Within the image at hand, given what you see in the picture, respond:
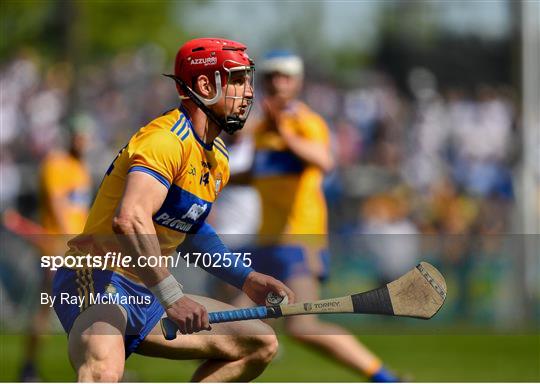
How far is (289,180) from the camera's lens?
9750mm

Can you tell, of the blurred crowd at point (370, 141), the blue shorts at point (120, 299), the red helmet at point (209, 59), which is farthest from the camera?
the blurred crowd at point (370, 141)

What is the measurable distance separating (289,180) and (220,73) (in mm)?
4125

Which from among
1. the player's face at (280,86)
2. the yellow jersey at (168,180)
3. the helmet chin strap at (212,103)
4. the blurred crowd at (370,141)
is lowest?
the blurred crowd at (370,141)

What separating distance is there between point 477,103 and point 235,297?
1287cm

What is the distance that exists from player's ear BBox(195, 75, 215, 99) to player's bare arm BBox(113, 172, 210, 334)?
61 cm

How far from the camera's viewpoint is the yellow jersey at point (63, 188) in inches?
458

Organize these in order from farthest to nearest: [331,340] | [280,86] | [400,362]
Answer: [400,362] < [280,86] < [331,340]

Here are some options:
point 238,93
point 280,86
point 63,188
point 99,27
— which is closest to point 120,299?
point 238,93

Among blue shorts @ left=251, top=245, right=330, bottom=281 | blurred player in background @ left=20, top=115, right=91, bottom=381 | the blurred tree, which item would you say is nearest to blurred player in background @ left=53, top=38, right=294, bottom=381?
blue shorts @ left=251, top=245, right=330, bottom=281

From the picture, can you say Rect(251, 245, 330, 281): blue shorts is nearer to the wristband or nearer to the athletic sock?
the athletic sock

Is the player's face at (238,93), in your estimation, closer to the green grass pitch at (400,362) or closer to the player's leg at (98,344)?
the player's leg at (98,344)

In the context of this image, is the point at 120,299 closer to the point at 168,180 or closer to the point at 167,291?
the point at 167,291

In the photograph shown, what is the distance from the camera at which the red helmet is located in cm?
565

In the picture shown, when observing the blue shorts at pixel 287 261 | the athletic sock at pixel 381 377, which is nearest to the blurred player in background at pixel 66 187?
the blue shorts at pixel 287 261
